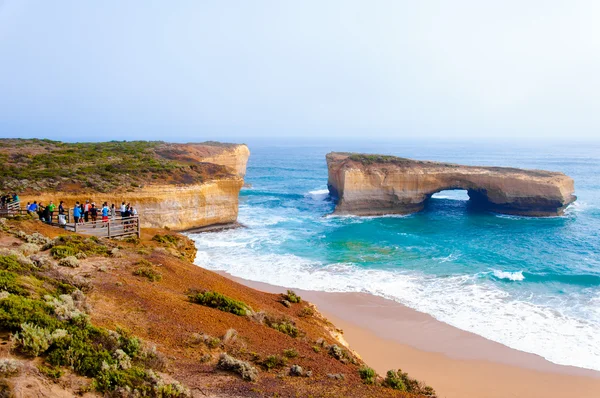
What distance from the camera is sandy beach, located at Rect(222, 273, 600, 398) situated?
13461 mm

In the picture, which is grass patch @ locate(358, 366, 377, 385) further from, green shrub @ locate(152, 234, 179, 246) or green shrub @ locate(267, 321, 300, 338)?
green shrub @ locate(152, 234, 179, 246)

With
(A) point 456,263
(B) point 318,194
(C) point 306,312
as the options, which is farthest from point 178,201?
(B) point 318,194

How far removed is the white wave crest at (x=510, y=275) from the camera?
22328mm

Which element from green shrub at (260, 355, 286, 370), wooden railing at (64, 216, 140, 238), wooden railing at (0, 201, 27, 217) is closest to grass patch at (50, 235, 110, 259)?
wooden railing at (64, 216, 140, 238)

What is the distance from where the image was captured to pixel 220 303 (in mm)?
11047

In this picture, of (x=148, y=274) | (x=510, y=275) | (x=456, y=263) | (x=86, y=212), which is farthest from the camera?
(x=456, y=263)

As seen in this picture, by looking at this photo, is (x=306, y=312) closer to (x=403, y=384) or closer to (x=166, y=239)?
(x=403, y=384)

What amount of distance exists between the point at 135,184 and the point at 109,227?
11.3 meters

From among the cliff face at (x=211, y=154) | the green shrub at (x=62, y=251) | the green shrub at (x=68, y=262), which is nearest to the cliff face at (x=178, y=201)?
the cliff face at (x=211, y=154)

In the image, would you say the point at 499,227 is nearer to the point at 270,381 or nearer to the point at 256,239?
the point at 256,239

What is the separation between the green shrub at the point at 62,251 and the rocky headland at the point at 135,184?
Result: 13.6 metres

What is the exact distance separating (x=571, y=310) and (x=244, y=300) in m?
14.6

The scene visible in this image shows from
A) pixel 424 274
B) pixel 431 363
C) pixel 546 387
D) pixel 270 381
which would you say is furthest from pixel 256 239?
pixel 270 381

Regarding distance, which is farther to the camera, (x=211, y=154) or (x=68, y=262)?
(x=211, y=154)
